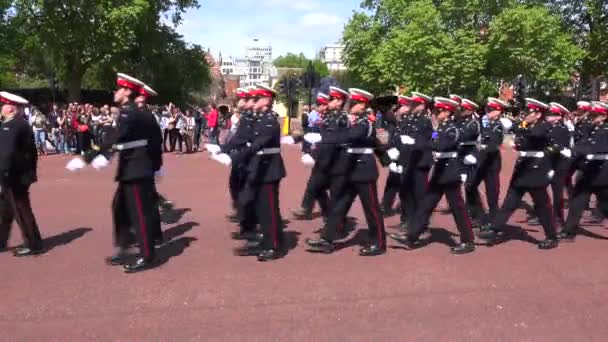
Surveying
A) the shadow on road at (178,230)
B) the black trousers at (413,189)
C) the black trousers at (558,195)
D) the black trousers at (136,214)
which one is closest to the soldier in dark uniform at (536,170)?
the black trousers at (413,189)

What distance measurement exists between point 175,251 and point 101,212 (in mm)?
3095

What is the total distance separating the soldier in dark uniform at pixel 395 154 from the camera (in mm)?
8395

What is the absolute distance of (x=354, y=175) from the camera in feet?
24.3

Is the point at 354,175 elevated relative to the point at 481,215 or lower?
elevated

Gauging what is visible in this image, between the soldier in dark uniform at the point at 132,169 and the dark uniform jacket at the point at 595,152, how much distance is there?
5140mm

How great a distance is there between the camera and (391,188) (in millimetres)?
9766

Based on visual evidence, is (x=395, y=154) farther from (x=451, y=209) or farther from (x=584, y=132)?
(x=584, y=132)

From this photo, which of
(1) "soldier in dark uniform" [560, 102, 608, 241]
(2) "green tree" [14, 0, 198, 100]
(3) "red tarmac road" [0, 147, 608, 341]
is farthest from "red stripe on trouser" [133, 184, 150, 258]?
(2) "green tree" [14, 0, 198, 100]

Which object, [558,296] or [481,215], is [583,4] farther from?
[558,296]

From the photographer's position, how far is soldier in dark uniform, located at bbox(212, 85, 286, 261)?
7148mm

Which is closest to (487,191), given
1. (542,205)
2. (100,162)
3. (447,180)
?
(542,205)

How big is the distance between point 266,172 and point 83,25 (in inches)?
1273

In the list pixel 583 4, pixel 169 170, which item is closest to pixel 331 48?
pixel 583 4

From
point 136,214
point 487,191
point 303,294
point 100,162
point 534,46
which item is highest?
point 534,46
